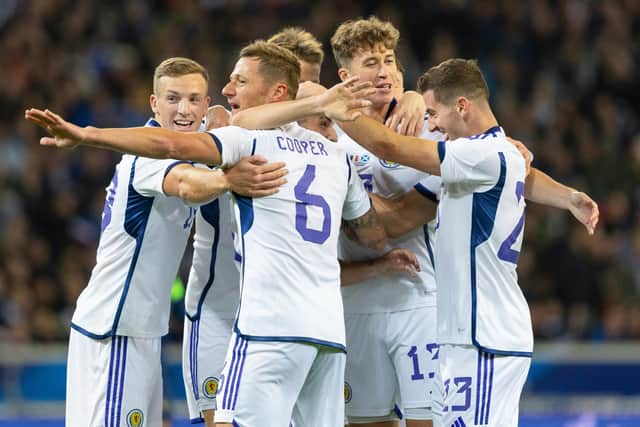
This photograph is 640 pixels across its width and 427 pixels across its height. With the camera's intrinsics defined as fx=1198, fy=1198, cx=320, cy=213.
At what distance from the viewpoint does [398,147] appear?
5.97m

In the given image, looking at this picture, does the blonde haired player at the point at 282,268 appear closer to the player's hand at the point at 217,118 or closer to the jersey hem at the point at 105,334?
the player's hand at the point at 217,118

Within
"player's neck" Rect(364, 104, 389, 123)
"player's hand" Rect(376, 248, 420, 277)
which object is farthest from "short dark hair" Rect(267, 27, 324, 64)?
"player's hand" Rect(376, 248, 420, 277)

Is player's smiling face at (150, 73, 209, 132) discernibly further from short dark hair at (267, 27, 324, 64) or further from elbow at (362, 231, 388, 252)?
elbow at (362, 231, 388, 252)

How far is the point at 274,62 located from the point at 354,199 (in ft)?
2.66

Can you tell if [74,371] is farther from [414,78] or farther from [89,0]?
[89,0]

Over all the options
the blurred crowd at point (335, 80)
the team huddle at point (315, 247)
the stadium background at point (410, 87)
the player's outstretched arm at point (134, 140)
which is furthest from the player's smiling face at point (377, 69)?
the blurred crowd at point (335, 80)

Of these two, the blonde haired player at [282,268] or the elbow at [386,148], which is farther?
the elbow at [386,148]

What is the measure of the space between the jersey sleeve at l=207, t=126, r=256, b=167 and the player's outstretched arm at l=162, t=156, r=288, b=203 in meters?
0.04

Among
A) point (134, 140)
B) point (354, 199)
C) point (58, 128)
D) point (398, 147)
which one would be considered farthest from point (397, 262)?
point (58, 128)

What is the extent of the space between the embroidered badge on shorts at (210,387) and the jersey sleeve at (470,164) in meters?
1.84

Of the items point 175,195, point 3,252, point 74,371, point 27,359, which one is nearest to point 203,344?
point 74,371

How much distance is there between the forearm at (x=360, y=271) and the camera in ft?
21.7

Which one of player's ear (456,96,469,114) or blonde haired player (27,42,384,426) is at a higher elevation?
player's ear (456,96,469,114)

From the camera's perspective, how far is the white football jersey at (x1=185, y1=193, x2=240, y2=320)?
22.1 feet
